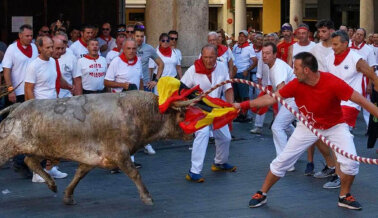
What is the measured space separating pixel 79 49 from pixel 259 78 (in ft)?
9.98

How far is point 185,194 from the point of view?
9.02m

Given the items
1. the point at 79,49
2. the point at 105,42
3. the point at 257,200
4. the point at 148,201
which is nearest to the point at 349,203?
the point at 257,200

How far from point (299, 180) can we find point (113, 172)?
245 cm

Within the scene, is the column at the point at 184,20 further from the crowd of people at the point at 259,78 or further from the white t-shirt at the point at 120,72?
the white t-shirt at the point at 120,72

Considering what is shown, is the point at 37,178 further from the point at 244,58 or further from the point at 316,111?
the point at 244,58

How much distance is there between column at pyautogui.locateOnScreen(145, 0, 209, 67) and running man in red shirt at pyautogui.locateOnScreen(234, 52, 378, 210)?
22.5 ft

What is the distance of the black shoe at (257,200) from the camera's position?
8352 mm

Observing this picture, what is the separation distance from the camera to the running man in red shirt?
7934 millimetres

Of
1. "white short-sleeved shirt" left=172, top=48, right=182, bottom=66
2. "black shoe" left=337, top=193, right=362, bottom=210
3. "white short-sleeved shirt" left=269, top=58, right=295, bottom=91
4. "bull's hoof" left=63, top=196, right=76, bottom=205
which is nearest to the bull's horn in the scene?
"bull's hoof" left=63, top=196, right=76, bottom=205

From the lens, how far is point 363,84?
10234 millimetres

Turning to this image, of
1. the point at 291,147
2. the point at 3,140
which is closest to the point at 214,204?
the point at 291,147

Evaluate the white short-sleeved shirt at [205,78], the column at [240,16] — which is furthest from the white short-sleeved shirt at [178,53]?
the column at [240,16]

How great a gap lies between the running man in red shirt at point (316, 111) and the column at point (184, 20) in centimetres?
685

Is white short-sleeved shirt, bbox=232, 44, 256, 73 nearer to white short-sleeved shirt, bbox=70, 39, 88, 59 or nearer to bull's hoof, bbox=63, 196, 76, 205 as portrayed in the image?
white short-sleeved shirt, bbox=70, 39, 88, 59
